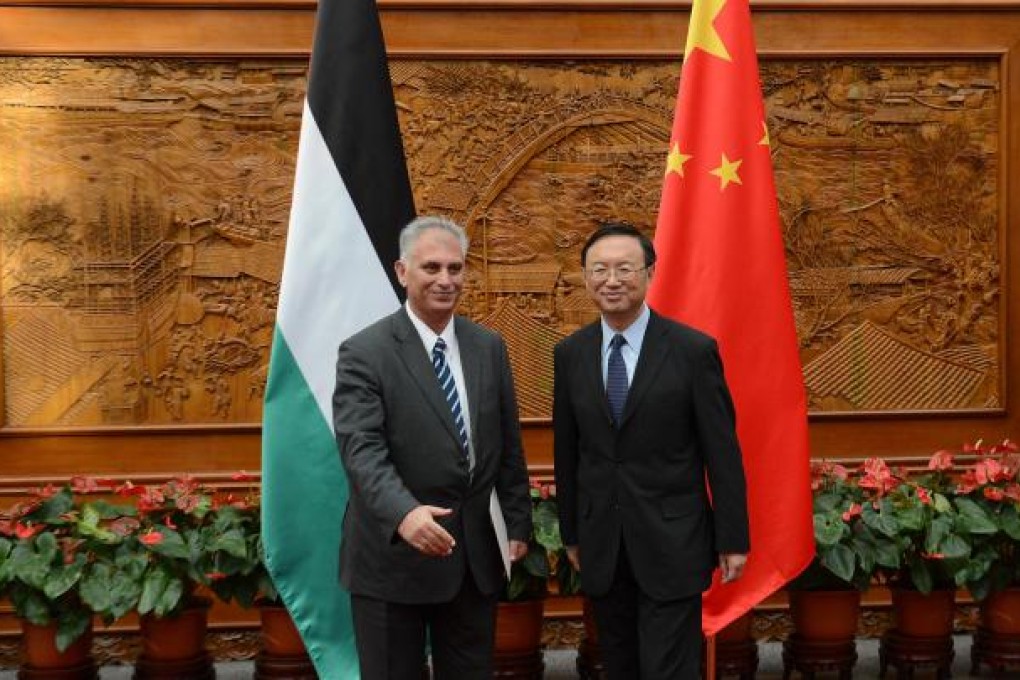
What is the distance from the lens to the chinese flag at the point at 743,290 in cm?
365

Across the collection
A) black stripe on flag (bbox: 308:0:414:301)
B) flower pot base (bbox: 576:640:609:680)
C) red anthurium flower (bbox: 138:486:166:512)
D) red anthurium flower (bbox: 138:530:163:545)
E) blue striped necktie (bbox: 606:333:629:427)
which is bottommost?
flower pot base (bbox: 576:640:609:680)

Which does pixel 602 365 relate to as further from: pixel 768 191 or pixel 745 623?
pixel 745 623

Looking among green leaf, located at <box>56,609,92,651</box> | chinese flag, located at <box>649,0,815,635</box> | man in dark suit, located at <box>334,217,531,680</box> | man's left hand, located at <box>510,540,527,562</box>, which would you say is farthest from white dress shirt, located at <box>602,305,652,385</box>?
green leaf, located at <box>56,609,92,651</box>

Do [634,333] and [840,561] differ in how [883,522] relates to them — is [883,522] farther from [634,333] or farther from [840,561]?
[634,333]

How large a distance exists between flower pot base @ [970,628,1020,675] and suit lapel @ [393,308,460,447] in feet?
8.75

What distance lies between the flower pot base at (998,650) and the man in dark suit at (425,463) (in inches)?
94.2

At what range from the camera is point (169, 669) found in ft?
13.8

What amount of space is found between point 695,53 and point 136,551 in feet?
8.10

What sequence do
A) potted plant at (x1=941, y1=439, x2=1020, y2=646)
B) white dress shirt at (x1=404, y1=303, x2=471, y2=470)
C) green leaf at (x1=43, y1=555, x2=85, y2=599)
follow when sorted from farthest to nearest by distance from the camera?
potted plant at (x1=941, y1=439, x2=1020, y2=646), green leaf at (x1=43, y1=555, x2=85, y2=599), white dress shirt at (x1=404, y1=303, x2=471, y2=470)

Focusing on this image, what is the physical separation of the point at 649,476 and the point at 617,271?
0.51 m

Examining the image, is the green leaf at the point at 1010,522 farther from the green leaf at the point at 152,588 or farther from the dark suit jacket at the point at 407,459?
the green leaf at the point at 152,588

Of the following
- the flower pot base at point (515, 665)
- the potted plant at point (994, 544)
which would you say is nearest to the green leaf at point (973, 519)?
the potted plant at point (994, 544)

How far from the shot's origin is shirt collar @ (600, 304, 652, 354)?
3.07 m

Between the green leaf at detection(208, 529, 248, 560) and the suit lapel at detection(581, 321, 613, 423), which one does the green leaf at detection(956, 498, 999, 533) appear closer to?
the suit lapel at detection(581, 321, 613, 423)
